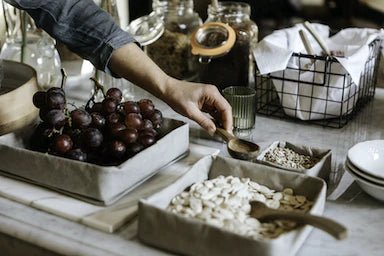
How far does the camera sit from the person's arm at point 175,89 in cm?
105

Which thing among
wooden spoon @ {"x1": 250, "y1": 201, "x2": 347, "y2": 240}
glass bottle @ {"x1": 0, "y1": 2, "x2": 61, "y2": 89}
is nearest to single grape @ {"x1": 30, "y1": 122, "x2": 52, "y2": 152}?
wooden spoon @ {"x1": 250, "y1": 201, "x2": 347, "y2": 240}

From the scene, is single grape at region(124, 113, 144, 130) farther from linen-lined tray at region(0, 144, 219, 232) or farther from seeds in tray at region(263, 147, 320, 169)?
seeds in tray at region(263, 147, 320, 169)

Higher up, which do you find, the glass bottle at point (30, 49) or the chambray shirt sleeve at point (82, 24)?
the chambray shirt sleeve at point (82, 24)

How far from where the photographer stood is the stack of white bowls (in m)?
0.82

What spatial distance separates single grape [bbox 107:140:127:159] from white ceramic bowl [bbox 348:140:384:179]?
0.42 metres

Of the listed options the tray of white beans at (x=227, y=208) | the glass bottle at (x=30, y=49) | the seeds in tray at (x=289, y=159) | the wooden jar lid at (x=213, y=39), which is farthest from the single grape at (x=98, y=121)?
the glass bottle at (x=30, y=49)

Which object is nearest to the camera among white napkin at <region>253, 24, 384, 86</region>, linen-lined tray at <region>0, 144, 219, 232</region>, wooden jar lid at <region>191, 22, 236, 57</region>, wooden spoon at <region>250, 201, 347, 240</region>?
wooden spoon at <region>250, 201, 347, 240</region>

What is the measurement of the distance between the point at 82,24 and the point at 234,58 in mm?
431

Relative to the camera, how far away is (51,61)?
1.46m

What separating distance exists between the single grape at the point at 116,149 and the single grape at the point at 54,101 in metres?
0.15

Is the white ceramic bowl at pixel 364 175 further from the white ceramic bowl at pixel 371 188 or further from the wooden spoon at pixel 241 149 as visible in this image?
the wooden spoon at pixel 241 149

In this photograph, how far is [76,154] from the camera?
2.82 ft

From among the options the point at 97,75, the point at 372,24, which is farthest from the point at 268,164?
the point at 372,24

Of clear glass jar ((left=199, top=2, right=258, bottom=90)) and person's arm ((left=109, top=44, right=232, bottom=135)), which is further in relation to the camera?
clear glass jar ((left=199, top=2, right=258, bottom=90))
